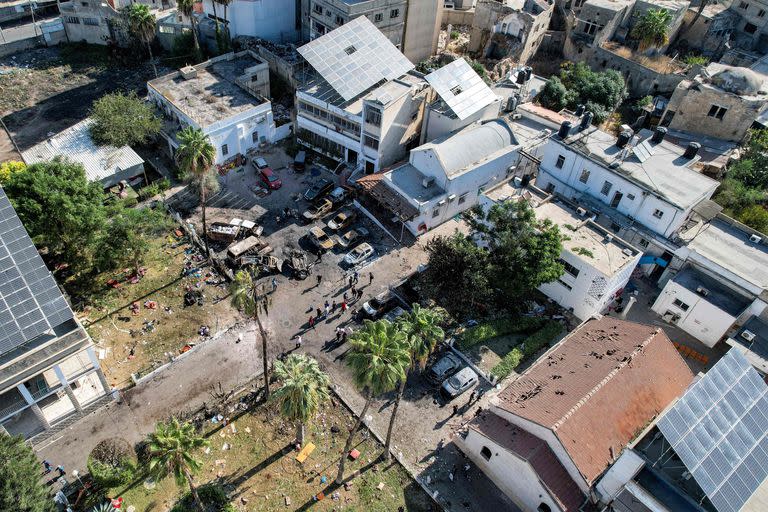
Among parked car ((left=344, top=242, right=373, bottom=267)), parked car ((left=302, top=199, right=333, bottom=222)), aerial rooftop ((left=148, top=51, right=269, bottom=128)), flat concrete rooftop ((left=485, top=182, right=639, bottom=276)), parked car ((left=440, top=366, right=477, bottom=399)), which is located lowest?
parked car ((left=440, top=366, right=477, bottom=399))

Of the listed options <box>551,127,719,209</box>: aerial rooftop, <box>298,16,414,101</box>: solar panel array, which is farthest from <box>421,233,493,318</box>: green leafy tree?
<box>298,16,414,101</box>: solar panel array

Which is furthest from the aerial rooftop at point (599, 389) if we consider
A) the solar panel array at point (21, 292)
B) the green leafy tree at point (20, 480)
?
the solar panel array at point (21, 292)

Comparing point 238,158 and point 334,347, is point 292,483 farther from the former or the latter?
point 238,158

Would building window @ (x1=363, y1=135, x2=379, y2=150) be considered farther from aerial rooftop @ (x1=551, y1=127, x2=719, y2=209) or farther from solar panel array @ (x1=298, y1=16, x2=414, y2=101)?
aerial rooftop @ (x1=551, y1=127, x2=719, y2=209)

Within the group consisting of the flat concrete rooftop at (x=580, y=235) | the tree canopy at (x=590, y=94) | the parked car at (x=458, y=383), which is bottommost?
the parked car at (x=458, y=383)

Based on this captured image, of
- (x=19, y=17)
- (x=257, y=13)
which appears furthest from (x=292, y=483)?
(x=19, y=17)

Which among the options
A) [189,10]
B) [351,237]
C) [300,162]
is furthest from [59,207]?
[189,10]

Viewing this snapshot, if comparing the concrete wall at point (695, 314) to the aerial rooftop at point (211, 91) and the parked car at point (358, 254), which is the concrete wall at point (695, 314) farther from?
the aerial rooftop at point (211, 91)
